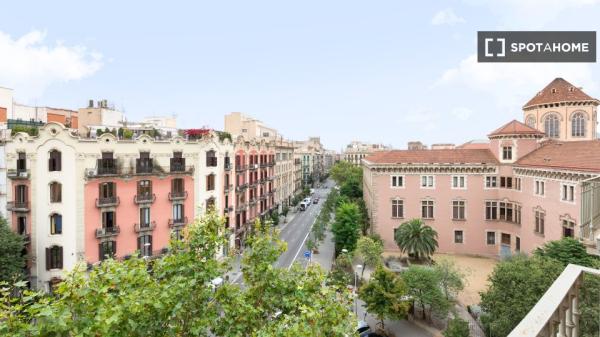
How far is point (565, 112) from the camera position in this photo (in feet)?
162

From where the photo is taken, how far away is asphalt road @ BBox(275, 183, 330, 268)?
4402 cm

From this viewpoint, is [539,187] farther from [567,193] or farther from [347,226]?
[347,226]

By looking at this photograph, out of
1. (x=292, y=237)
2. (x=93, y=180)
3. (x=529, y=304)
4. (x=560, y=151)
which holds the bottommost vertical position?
(x=292, y=237)

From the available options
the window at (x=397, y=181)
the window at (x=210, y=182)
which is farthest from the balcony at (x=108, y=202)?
the window at (x=397, y=181)

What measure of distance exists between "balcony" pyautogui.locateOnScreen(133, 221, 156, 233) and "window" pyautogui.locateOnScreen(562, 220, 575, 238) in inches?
1450

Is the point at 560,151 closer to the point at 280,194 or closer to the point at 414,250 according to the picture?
the point at 414,250

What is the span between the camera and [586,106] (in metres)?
48.3

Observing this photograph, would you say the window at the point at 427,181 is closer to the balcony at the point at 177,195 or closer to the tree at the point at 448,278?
the tree at the point at 448,278

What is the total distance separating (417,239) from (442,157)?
12.2 meters

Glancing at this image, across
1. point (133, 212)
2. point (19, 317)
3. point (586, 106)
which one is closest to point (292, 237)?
point (133, 212)

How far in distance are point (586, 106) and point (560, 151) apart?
1714 centimetres

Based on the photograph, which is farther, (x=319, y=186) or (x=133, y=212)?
(x=319, y=186)

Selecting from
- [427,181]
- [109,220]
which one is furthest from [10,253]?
[427,181]

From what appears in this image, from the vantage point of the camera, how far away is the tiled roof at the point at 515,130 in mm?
41875
